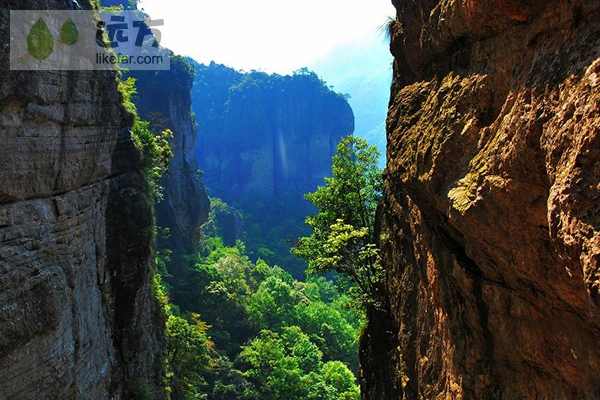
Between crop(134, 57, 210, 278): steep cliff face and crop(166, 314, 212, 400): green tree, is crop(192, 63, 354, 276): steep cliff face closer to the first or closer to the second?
crop(134, 57, 210, 278): steep cliff face

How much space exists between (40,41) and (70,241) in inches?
181

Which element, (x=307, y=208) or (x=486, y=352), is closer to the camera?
(x=486, y=352)

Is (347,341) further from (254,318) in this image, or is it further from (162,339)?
(162,339)

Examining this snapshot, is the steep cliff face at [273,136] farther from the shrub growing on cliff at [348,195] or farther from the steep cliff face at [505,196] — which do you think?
the steep cliff face at [505,196]

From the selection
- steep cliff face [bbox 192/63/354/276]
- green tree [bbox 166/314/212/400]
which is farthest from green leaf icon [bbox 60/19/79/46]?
steep cliff face [bbox 192/63/354/276]

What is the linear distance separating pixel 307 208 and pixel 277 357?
7001 centimetres

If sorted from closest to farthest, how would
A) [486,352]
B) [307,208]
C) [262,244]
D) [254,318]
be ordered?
[486,352], [254,318], [262,244], [307,208]

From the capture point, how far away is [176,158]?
4859 centimetres

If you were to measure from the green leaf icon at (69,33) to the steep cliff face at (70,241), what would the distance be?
52 cm

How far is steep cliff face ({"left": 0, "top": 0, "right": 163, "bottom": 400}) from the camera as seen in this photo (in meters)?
9.00

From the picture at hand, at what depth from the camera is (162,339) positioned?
18.9m

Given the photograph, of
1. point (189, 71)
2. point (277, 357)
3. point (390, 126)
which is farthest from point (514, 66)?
point (189, 71)

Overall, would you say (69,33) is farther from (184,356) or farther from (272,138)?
(272,138)

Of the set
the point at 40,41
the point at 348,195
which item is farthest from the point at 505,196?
the point at 348,195
